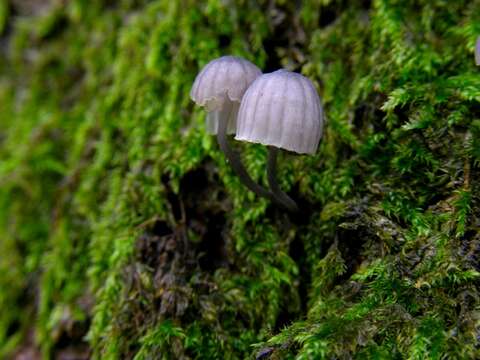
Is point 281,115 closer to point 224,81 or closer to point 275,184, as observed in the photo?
point 224,81

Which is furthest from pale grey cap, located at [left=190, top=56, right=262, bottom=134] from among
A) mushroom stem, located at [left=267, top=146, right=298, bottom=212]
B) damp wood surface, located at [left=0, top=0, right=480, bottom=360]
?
damp wood surface, located at [left=0, top=0, right=480, bottom=360]

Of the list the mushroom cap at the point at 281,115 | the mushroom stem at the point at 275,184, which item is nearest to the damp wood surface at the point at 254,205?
the mushroom stem at the point at 275,184

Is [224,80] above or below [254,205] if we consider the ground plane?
above

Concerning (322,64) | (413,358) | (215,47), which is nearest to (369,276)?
(413,358)

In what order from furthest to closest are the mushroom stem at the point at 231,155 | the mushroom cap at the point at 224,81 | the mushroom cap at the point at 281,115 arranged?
the mushroom stem at the point at 231,155, the mushroom cap at the point at 224,81, the mushroom cap at the point at 281,115

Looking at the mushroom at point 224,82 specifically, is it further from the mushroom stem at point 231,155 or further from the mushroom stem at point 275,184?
the mushroom stem at point 275,184

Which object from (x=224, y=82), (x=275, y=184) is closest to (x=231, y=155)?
(x=275, y=184)
